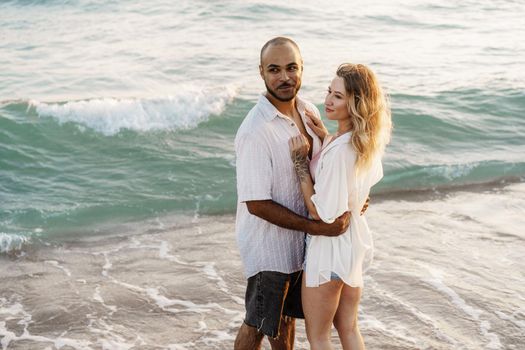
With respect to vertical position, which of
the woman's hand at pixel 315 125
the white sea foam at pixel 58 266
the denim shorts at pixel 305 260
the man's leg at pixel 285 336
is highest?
the woman's hand at pixel 315 125

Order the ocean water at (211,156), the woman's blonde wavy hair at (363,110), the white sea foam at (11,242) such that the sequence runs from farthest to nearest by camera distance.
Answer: the white sea foam at (11,242) → the ocean water at (211,156) → the woman's blonde wavy hair at (363,110)

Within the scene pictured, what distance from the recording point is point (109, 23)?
16688mm

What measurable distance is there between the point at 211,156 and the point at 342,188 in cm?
644

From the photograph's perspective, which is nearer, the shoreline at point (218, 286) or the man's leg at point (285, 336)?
the man's leg at point (285, 336)

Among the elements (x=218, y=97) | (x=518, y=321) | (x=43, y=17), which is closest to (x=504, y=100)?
(x=218, y=97)

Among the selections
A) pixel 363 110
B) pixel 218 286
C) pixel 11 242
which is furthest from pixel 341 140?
pixel 11 242

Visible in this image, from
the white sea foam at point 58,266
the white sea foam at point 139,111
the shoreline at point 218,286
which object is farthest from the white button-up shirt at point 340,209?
the white sea foam at point 139,111

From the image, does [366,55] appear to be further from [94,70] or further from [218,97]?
[94,70]

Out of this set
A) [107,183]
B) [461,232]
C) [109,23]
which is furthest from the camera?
[109,23]

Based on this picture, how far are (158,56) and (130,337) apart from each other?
9.23 m

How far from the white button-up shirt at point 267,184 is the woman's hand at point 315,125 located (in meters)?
0.02

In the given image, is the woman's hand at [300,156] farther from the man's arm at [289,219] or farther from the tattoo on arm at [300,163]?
the man's arm at [289,219]

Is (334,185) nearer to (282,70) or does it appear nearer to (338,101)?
(338,101)

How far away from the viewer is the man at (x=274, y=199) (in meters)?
4.07
